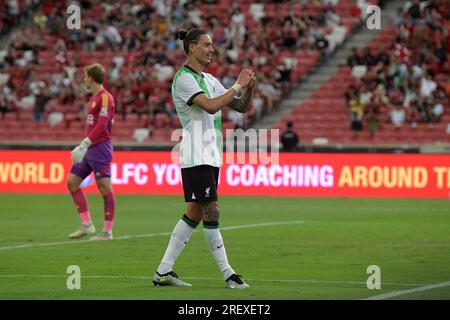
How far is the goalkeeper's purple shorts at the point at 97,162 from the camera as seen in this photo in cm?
1830

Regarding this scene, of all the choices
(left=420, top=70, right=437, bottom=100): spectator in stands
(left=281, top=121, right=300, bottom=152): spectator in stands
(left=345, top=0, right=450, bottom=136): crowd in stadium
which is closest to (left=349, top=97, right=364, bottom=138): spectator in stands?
(left=345, top=0, right=450, bottom=136): crowd in stadium

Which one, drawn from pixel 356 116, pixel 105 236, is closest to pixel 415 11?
pixel 356 116

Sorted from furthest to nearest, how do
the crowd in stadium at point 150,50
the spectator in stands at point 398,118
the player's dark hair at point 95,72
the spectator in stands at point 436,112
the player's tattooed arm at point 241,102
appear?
the crowd in stadium at point 150,50 → the spectator in stands at point 398,118 → the spectator in stands at point 436,112 → the player's dark hair at point 95,72 → the player's tattooed arm at point 241,102

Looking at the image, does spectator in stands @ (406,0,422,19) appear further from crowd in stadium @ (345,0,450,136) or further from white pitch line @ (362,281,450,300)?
white pitch line @ (362,281,450,300)

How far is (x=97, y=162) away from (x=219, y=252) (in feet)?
22.0

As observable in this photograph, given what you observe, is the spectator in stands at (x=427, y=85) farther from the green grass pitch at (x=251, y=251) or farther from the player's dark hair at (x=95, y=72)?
the player's dark hair at (x=95, y=72)

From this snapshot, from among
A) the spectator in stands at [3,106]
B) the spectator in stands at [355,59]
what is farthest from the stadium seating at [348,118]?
the spectator in stands at [3,106]

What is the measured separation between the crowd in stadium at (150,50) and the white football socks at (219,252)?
24786 millimetres

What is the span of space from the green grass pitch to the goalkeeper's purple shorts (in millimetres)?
1058

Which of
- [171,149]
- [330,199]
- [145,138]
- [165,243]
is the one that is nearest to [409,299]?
[165,243]

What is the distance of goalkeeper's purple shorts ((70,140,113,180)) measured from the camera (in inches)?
720

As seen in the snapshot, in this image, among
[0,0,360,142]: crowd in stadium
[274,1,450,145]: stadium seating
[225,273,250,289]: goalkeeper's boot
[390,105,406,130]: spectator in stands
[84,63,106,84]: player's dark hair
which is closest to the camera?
[225,273,250,289]: goalkeeper's boot

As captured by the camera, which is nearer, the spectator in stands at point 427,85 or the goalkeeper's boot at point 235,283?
the goalkeeper's boot at point 235,283

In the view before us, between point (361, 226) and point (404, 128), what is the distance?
14422 millimetres
